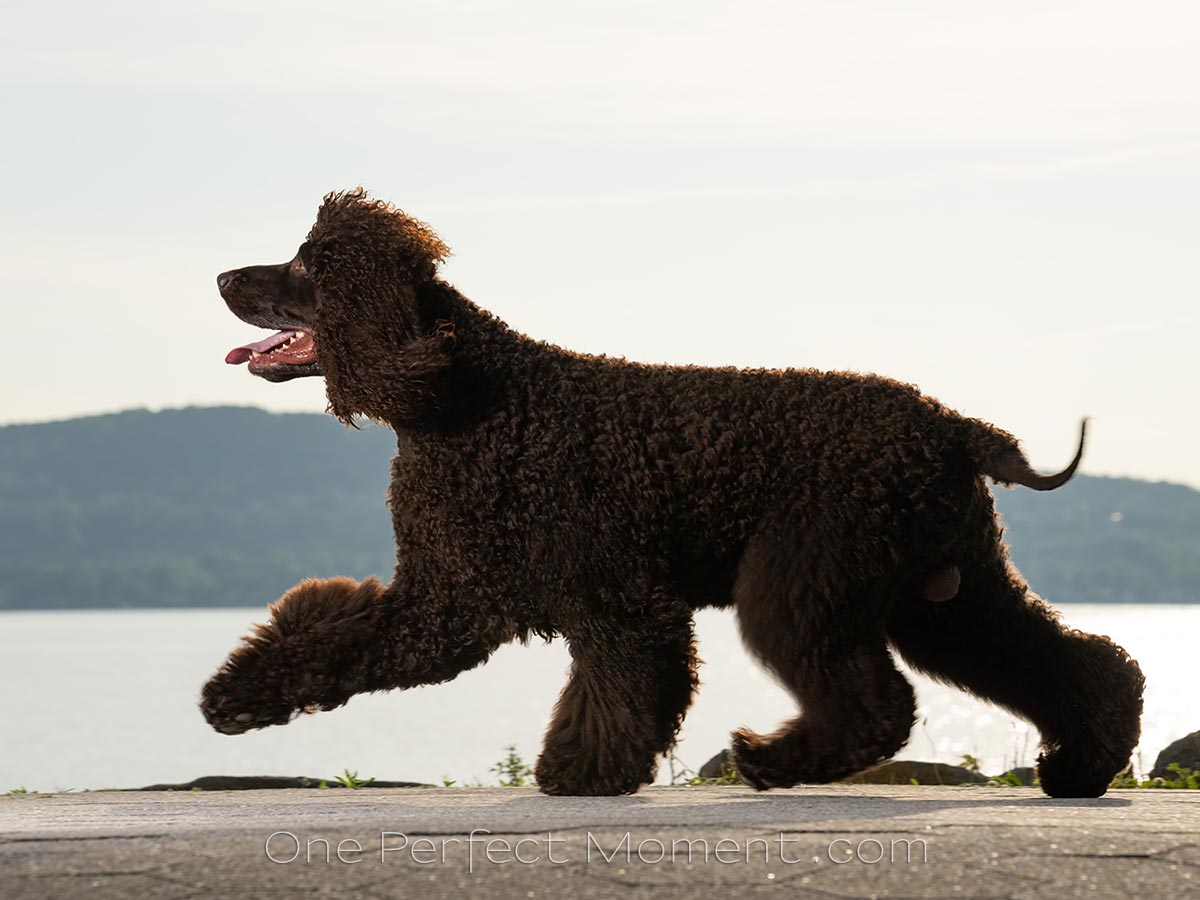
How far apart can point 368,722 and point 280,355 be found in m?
45.2

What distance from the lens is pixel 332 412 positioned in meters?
6.63

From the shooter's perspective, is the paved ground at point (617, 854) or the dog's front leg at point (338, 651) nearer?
the paved ground at point (617, 854)

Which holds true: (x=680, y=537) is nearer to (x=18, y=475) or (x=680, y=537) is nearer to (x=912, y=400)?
(x=912, y=400)

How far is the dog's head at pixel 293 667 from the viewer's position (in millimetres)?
6211

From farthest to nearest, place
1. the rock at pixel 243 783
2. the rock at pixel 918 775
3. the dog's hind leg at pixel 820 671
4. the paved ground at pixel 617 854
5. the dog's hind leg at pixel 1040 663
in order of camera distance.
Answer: the rock at pixel 918 775, the rock at pixel 243 783, the dog's hind leg at pixel 1040 663, the dog's hind leg at pixel 820 671, the paved ground at pixel 617 854

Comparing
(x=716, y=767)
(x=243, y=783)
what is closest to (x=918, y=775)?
(x=716, y=767)

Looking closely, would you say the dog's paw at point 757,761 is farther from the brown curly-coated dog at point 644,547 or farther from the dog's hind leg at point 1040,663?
the dog's hind leg at point 1040,663

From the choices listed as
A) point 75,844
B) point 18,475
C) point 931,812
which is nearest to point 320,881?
point 75,844

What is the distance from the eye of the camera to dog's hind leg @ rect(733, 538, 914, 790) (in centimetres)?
596

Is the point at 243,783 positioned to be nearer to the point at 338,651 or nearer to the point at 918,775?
the point at 338,651

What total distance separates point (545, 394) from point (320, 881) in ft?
9.07

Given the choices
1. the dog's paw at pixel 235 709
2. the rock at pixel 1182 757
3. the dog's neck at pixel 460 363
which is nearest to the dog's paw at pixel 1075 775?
the rock at pixel 1182 757

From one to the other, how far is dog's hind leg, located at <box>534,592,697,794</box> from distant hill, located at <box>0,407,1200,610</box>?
102 meters

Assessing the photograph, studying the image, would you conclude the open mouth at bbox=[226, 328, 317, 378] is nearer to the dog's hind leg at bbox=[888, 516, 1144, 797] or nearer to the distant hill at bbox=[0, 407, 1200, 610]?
the dog's hind leg at bbox=[888, 516, 1144, 797]
